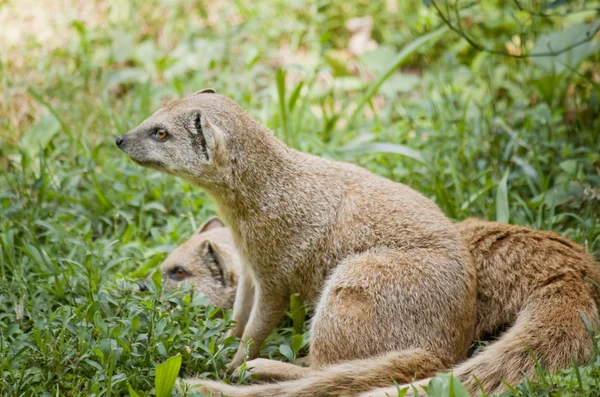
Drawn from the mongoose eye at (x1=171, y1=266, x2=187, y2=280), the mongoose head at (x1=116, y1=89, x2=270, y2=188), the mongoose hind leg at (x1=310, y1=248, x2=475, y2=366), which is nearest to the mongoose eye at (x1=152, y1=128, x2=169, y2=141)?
the mongoose head at (x1=116, y1=89, x2=270, y2=188)

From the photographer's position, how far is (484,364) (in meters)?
3.33

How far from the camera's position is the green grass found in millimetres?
3699

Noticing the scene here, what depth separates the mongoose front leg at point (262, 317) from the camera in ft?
13.3

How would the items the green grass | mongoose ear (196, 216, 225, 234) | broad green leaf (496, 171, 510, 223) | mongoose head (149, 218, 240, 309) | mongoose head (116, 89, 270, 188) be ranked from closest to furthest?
the green grass, mongoose head (116, 89, 270, 188), mongoose head (149, 218, 240, 309), broad green leaf (496, 171, 510, 223), mongoose ear (196, 216, 225, 234)

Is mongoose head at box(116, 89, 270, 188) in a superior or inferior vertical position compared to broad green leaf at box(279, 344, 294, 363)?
superior

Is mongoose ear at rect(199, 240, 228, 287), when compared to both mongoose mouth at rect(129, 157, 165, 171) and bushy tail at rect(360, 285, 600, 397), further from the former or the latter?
bushy tail at rect(360, 285, 600, 397)

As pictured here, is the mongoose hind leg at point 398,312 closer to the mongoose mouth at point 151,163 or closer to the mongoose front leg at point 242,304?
the mongoose front leg at point 242,304

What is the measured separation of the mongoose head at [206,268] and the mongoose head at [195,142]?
68cm

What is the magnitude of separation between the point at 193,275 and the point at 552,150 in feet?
9.29

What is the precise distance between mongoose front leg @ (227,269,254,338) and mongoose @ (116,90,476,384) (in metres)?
0.26

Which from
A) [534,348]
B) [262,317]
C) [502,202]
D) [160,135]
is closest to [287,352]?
[262,317]

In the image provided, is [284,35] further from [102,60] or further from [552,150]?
[552,150]

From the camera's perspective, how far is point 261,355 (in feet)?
13.6

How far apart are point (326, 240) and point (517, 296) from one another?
3.45ft
